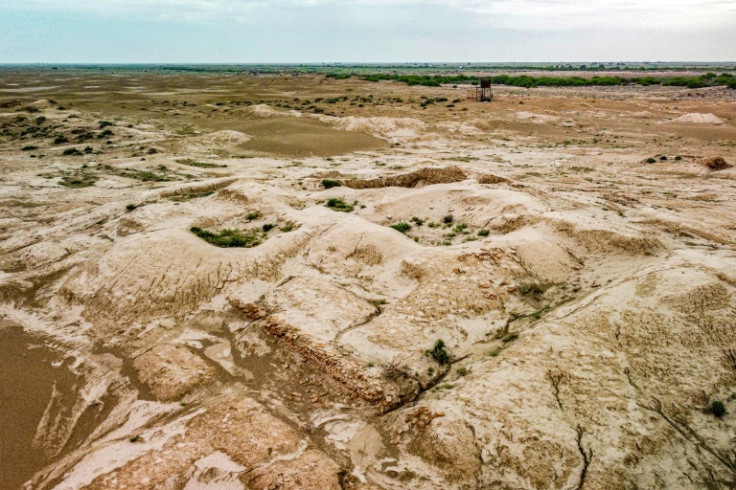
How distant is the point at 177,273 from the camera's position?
13523 millimetres

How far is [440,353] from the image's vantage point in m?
10.3

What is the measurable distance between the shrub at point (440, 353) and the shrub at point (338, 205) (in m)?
9.10

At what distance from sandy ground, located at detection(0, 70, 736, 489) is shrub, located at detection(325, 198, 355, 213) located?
11cm

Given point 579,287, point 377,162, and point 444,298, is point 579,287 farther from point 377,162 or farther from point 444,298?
point 377,162

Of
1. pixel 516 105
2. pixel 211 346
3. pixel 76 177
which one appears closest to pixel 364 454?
pixel 211 346

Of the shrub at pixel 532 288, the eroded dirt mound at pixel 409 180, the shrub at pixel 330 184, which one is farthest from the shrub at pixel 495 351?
the shrub at pixel 330 184

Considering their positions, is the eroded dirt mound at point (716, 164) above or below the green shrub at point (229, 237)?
above

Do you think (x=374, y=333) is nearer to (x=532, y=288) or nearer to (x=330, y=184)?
(x=532, y=288)

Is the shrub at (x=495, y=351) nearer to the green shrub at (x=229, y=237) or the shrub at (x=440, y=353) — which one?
the shrub at (x=440, y=353)

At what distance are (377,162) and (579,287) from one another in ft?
59.9

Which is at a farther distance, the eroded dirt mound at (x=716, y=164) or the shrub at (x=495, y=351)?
the eroded dirt mound at (x=716, y=164)

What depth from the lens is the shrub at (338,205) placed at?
60.5 feet

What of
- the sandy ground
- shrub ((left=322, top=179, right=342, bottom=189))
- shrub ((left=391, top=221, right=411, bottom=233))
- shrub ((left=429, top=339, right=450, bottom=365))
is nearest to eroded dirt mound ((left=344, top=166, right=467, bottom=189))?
the sandy ground

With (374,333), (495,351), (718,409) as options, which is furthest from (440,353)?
(718,409)
